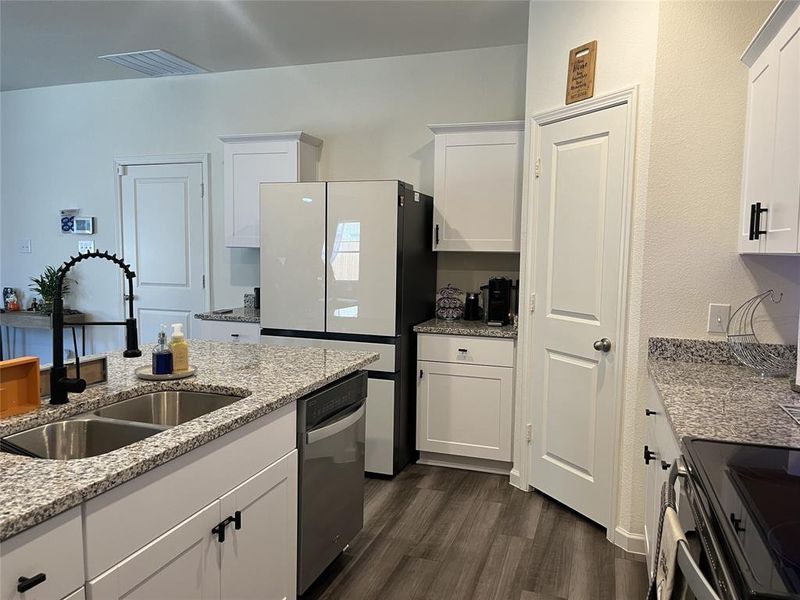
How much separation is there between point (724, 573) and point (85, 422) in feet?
5.21

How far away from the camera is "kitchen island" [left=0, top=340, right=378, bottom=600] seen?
1088 millimetres

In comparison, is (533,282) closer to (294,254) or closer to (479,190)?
(479,190)

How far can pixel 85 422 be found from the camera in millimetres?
1661

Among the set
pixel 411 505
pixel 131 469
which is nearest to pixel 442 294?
pixel 411 505

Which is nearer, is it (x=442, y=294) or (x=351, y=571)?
(x=351, y=571)

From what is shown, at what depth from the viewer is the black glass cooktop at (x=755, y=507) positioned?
88cm

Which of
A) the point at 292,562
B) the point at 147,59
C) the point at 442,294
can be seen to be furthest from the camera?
the point at 147,59

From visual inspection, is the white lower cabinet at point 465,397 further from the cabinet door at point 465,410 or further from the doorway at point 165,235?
the doorway at point 165,235

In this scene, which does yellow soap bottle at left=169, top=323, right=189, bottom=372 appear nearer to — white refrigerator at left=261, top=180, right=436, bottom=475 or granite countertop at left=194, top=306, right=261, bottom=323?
white refrigerator at left=261, top=180, right=436, bottom=475

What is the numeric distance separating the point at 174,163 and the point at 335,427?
3.57 metres

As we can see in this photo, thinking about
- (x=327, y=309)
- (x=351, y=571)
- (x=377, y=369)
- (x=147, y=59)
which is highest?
(x=147, y=59)

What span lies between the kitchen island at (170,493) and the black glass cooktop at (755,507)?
115 centimetres

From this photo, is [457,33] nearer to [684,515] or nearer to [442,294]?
[442,294]

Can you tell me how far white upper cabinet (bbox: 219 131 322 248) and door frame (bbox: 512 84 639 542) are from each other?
1.75m
